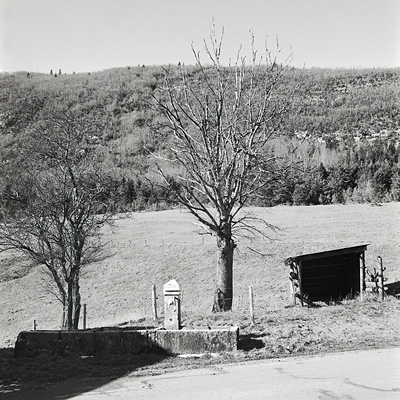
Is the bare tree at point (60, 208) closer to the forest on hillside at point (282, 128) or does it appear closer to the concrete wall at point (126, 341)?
the forest on hillside at point (282, 128)

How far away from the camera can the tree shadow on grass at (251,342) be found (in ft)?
42.4

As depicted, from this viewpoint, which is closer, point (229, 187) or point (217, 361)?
point (217, 361)

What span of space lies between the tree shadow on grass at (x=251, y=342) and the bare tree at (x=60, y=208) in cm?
809

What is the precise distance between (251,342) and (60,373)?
4525 millimetres

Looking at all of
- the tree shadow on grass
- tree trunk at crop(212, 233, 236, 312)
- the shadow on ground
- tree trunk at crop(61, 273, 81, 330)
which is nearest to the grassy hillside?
the tree shadow on grass

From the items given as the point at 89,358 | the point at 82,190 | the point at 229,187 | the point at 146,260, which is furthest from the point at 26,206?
the point at 146,260

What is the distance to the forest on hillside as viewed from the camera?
25934 mm

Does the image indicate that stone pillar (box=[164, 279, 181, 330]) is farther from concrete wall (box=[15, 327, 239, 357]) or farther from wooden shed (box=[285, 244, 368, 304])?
wooden shed (box=[285, 244, 368, 304])

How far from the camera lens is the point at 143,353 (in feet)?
42.4

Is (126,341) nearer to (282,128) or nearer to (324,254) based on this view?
(324,254)

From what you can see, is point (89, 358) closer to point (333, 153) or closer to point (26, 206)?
point (26, 206)

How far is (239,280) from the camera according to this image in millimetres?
34344

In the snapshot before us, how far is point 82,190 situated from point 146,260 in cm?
2122

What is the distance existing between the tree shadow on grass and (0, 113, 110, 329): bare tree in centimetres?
809
